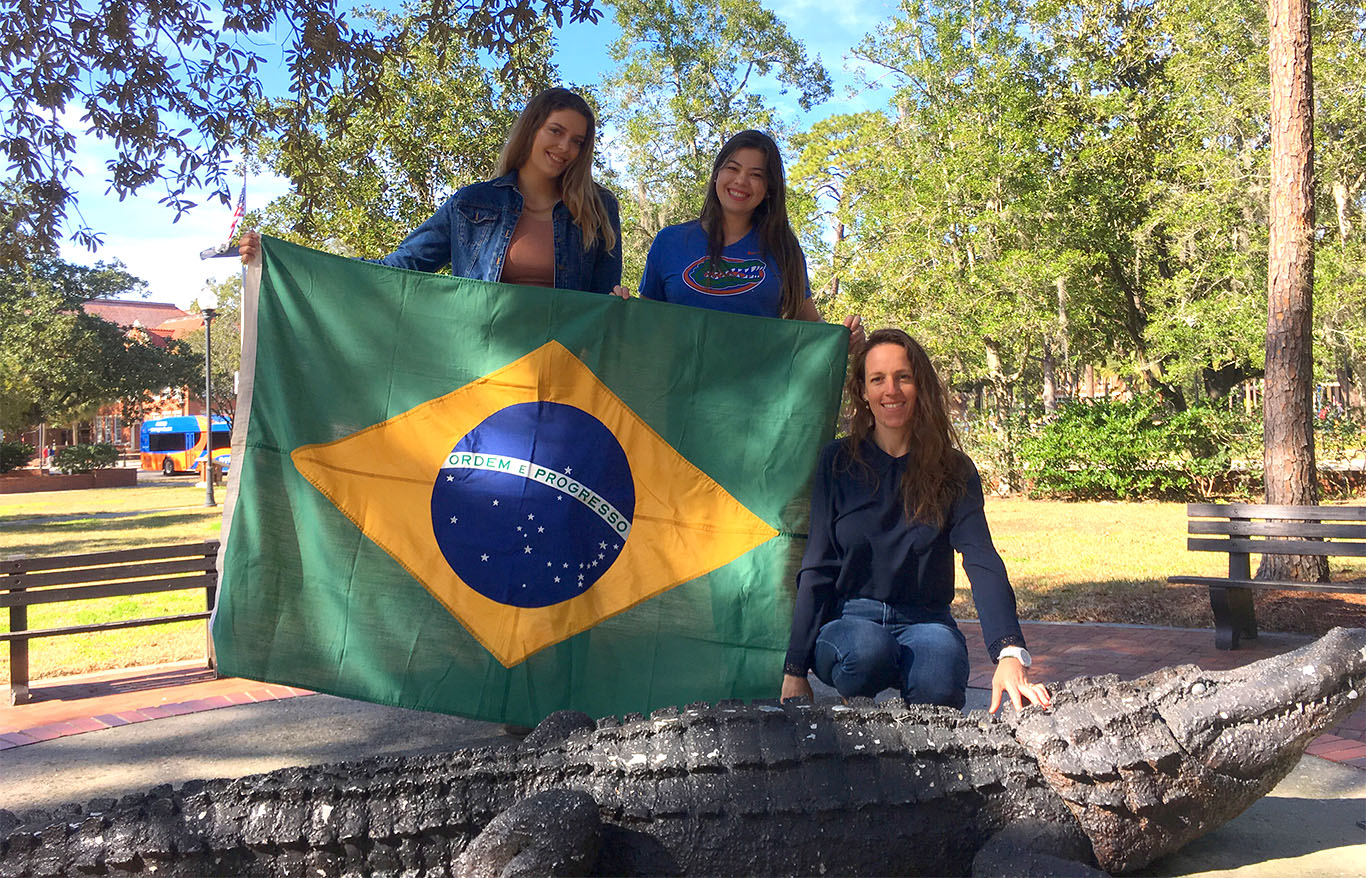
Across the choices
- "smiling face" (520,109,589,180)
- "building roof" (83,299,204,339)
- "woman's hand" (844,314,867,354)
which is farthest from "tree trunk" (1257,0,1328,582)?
"building roof" (83,299,204,339)

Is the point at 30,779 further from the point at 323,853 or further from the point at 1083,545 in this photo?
the point at 1083,545

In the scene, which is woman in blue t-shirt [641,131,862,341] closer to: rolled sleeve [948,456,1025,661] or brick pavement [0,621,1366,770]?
rolled sleeve [948,456,1025,661]

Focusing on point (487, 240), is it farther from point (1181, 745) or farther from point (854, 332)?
point (1181, 745)

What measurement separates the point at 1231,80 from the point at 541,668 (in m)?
17.9

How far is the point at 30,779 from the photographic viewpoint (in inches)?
147

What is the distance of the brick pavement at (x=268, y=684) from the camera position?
452cm

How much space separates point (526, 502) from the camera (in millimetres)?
3539

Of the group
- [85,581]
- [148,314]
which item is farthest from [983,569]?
[148,314]

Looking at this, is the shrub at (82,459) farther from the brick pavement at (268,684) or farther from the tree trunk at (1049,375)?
the brick pavement at (268,684)

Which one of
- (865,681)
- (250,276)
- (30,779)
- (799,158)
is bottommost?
(30,779)

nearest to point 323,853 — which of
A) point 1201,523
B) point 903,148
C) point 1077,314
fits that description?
point 1201,523

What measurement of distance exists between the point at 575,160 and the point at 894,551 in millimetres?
1854

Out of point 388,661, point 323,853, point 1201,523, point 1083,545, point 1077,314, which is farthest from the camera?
point 1077,314

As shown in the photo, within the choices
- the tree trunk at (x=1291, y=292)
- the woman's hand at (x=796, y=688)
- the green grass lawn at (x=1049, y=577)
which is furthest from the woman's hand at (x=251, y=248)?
the tree trunk at (x=1291, y=292)
